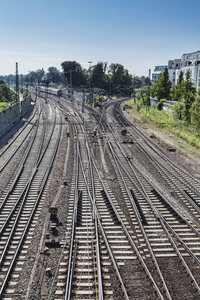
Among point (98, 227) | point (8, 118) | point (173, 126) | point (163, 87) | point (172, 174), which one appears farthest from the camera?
point (163, 87)

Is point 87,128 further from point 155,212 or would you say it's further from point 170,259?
point 170,259

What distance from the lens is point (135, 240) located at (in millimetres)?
10367

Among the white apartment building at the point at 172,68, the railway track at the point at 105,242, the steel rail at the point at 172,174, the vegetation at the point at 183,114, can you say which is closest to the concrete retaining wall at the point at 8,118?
the steel rail at the point at 172,174

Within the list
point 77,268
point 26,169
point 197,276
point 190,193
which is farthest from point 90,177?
point 197,276

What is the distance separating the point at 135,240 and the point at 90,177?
7.12 meters

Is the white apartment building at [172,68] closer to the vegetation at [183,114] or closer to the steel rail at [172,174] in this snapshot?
the vegetation at [183,114]

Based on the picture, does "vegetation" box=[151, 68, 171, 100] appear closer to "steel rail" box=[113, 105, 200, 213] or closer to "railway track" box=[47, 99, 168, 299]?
"steel rail" box=[113, 105, 200, 213]

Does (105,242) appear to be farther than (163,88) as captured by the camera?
No

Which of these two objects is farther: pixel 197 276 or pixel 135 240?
pixel 135 240

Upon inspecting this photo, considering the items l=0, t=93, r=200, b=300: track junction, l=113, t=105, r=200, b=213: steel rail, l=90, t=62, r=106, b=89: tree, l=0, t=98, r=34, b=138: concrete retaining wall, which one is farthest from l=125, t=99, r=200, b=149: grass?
l=90, t=62, r=106, b=89: tree

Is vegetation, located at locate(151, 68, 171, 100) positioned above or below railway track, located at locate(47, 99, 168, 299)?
above

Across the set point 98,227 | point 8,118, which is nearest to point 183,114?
point 8,118

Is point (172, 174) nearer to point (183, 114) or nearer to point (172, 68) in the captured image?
point (183, 114)

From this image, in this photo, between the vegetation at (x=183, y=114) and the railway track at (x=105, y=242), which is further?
the vegetation at (x=183, y=114)
